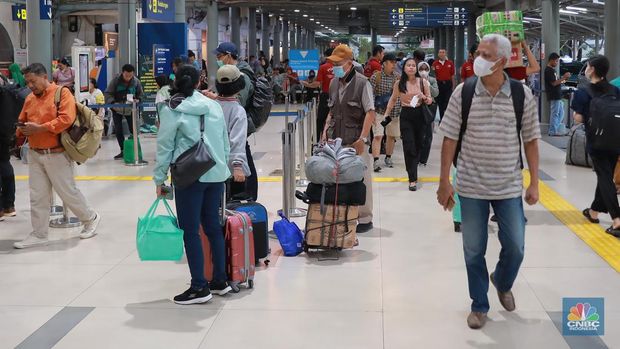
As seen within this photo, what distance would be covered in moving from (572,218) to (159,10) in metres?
11.7

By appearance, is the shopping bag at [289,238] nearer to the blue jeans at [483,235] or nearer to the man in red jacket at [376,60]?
the blue jeans at [483,235]

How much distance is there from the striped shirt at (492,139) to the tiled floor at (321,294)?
871 millimetres

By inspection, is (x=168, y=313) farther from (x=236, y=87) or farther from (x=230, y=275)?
(x=236, y=87)

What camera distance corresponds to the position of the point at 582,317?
5039 millimetres

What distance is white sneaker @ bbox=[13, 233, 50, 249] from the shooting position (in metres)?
7.46

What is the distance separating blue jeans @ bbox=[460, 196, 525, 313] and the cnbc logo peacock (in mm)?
409

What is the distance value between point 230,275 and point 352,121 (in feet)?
7.30

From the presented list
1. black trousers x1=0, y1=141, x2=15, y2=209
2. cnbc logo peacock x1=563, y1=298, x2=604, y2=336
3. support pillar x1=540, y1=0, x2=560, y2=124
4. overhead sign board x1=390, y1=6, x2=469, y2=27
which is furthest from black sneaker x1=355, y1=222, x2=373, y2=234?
overhead sign board x1=390, y1=6, x2=469, y2=27

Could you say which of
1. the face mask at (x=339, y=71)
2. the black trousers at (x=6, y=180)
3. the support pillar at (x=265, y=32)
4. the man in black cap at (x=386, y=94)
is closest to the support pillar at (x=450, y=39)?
the support pillar at (x=265, y=32)

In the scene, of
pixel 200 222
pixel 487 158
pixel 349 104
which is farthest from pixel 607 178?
pixel 200 222

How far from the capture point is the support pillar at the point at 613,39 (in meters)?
15.7

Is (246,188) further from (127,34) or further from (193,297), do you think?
(127,34)

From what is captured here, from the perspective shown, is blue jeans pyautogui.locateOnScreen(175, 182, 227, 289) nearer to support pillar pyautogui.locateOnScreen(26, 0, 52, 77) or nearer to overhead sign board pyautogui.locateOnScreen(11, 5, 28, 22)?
support pillar pyautogui.locateOnScreen(26, 0, 52, 77)

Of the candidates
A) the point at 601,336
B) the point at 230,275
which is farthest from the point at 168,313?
the point at 601,336
